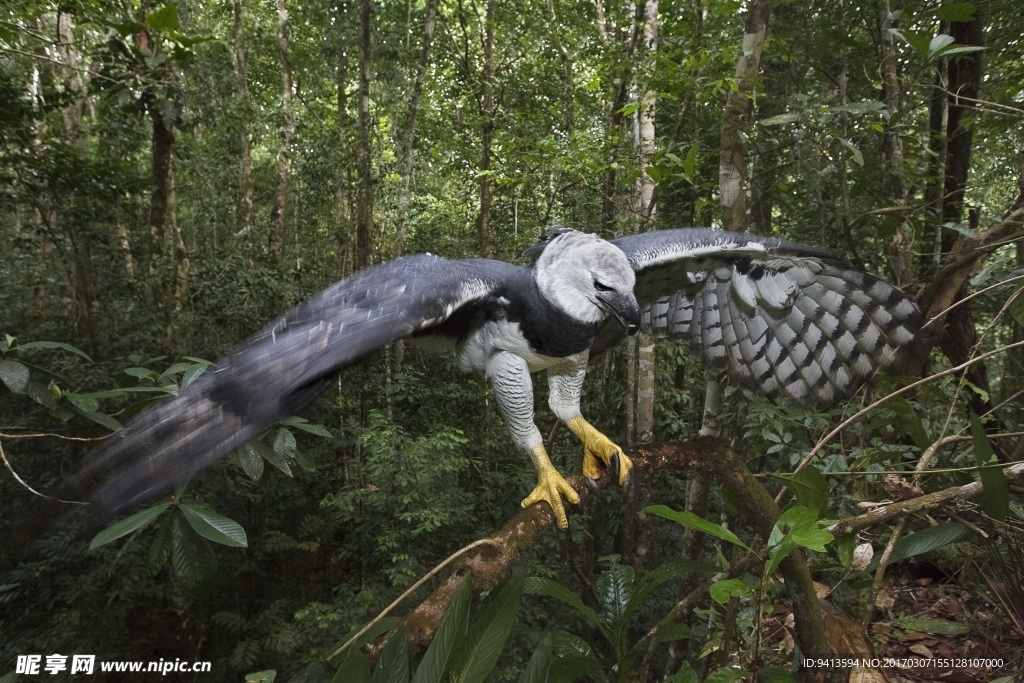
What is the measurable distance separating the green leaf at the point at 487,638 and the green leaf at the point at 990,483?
118cm

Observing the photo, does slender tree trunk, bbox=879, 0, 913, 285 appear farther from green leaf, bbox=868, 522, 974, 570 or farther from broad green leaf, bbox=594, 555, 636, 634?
broad green leaf, bbox=594, 555, 636, 634

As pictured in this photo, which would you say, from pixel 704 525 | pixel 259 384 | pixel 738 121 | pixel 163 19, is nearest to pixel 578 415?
pixel 704 525

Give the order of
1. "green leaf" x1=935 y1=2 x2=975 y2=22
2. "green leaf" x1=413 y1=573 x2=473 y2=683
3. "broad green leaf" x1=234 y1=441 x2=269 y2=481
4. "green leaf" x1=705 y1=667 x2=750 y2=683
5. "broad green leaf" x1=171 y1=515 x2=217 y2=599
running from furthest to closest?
"broad green leaf" x1=171 y1=515 x2=217 y2=599 < "broad green leaf" x1=234 y1=441 x2=269 y2=481 < "green leaf" x1=935 y1=2 x2=975 y2=22 < "green leaf" x1=705 y1=667 x2=750 y2=683 < "green leaf" x1=413 y1=573 x2=473 y2=683

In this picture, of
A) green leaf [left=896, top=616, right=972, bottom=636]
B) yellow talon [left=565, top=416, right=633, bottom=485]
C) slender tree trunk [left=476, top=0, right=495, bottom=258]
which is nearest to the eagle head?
yellow talon [left=565, top=416, right=633, bottom=485]

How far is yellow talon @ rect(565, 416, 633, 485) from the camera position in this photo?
7.06 ft

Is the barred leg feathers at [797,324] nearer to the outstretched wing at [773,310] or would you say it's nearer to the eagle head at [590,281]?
the outstretched wing at [773,310]

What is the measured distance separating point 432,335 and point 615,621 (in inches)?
47.6

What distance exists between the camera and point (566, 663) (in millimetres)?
1732

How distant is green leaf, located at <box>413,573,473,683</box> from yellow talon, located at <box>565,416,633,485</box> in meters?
0.98

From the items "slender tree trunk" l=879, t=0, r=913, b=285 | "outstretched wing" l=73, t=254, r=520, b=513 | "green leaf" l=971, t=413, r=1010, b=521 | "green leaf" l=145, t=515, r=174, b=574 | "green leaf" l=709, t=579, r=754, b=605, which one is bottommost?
"green leaf" l=145, t=515, r=174, b=574

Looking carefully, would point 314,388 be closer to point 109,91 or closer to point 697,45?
point 697,45

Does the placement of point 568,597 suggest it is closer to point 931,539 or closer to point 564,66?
point 931,539

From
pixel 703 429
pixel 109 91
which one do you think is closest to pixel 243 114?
pixel 109 91

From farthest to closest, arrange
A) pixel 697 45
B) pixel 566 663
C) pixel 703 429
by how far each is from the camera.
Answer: pixel 697 45, pixel 703 429, pixel 566 663
